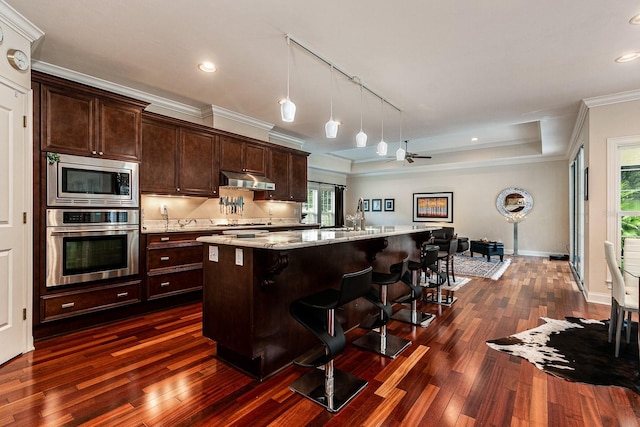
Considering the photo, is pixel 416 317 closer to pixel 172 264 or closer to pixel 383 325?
pixel 383 325

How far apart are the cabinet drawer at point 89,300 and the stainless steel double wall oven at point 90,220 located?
128 millimetres

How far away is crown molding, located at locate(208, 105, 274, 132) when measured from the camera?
4.78 meters

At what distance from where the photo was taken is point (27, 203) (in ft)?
8.75

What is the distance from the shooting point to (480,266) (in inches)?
264

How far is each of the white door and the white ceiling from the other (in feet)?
2.69

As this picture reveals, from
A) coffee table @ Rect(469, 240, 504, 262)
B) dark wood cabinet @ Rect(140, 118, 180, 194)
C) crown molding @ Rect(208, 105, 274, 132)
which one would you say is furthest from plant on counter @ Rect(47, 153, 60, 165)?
coffee table @ Rect(469, 240, 504, 262)

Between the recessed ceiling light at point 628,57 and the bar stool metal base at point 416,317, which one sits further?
the bar stool metal base at point 416,317

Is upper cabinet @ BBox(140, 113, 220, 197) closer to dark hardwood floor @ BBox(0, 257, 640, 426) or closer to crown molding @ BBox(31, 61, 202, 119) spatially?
crown molding @ BBox(31, 61, 202, 119)

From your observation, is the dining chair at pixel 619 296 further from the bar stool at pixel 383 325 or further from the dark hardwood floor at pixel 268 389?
the bar stool at pixel 383 325

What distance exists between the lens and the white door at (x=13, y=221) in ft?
7.99

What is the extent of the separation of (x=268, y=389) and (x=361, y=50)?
10.2ft

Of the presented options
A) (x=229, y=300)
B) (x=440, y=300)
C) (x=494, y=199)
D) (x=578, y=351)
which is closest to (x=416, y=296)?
(x=440, y=300)

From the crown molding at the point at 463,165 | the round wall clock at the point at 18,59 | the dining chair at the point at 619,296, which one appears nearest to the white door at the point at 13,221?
the round wall clock at the point at 18,59

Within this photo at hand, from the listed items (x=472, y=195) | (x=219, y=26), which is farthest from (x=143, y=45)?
(x=472, y=195)
